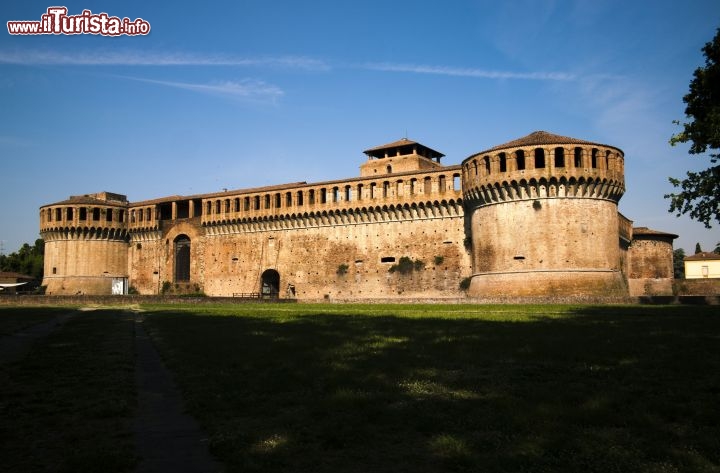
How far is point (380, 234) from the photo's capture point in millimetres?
44531

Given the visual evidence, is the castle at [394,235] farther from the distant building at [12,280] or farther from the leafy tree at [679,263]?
the leafy tree at [679,263]

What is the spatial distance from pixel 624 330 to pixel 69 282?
53107 mm

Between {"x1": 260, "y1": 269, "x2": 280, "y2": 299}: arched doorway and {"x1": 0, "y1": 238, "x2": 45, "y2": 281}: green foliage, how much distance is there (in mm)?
43993

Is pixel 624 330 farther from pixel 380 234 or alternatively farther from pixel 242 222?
pixel 242 222

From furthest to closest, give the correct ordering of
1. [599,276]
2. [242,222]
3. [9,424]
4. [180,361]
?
[242,222]
[599,276]
[180,361]
[9,424]

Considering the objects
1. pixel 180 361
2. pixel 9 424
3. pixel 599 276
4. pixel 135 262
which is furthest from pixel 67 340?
pixel 135 262

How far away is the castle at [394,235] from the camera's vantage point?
119ft

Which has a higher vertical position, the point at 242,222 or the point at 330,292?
the point at 242,222

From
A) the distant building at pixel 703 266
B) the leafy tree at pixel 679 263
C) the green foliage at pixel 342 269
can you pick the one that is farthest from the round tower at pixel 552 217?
the leafy tree at pixel 679 263

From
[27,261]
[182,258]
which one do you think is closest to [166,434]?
[182,258]

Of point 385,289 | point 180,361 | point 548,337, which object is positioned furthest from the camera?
point 385,289

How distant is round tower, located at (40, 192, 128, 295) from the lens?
5703 cm

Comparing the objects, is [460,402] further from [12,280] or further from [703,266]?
[703,266]

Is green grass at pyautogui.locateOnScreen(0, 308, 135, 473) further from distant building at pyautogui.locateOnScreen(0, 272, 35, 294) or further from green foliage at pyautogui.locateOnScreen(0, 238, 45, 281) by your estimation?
green foliage at pyautogui.locateOnScreen(0, 238, 45, 281)
